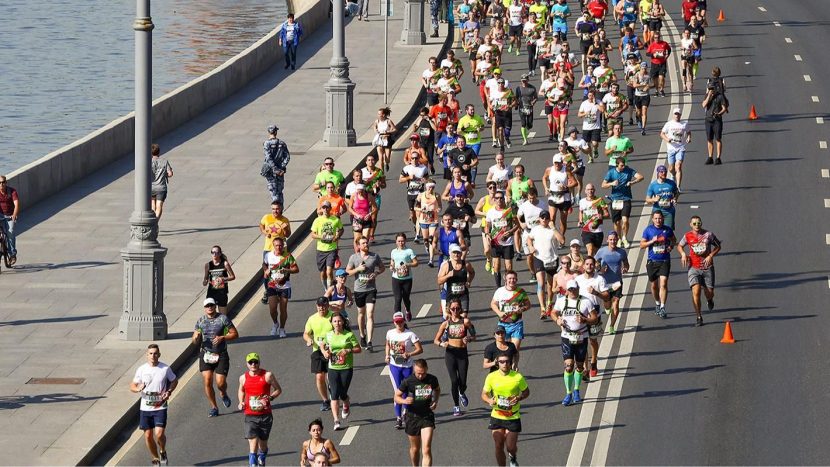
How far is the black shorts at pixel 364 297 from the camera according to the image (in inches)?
947

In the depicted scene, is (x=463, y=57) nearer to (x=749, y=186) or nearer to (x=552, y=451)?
(x=749, y=186)

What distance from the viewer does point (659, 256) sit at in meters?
25.5

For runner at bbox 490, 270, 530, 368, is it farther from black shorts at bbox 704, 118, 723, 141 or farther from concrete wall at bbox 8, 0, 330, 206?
black shorts at bbox 704, 118, 723, 141

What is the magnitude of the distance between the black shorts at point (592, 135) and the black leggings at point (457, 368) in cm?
1470

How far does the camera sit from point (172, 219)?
31797 mm

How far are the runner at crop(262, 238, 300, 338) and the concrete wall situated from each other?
8867mm

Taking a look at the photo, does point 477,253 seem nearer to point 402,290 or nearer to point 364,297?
point 402,290

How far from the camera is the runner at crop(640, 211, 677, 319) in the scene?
83.7ft

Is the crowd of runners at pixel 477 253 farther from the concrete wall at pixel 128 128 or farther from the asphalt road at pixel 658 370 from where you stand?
the concrete wall at pixel 128 128

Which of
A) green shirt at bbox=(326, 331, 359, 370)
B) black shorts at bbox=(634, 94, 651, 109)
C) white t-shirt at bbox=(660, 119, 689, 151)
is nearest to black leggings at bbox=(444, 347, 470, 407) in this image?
green shirt at bbox=(326, 331, 359, 370)

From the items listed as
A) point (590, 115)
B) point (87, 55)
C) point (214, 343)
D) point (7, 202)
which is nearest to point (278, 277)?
point (214, 343)

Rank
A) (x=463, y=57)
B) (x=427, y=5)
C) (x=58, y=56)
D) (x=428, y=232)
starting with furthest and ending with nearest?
1. (x=58, y=56)
2. (x=427, y=5)
3. (x=463, y=57)
4. (x=428, y=232)

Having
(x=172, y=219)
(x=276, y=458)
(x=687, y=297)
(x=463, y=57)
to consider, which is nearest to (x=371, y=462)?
(x=276, y=458)

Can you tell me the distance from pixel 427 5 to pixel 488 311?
34.1 metres
